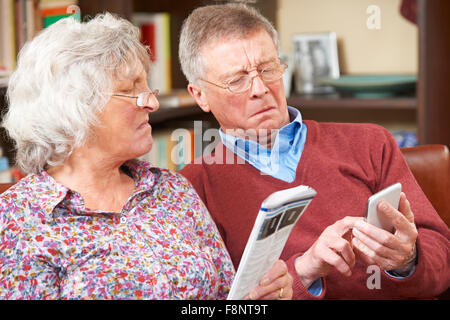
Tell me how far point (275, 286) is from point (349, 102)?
152cm

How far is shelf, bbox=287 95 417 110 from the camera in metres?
2.51

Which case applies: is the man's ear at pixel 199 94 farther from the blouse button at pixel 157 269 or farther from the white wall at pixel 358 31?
the white wall at pixel 358 31

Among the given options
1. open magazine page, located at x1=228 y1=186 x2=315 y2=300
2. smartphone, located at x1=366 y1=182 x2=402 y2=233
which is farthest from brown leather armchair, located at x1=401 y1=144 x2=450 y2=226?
open magazine page, located at x1=228 y1=186 x2=315 y2=300

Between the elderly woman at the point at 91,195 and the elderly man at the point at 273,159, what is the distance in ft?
0.65

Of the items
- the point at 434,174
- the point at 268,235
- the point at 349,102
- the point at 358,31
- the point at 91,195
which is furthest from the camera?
the point at 358,31

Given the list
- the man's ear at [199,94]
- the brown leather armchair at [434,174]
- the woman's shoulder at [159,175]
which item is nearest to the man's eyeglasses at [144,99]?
the woman's shoulder at [159,175]

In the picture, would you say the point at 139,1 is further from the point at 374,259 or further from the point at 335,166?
the point at 374,259

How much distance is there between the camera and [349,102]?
2.58 m

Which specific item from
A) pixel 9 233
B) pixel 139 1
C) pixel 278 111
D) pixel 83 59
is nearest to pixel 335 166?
pixel 278 111

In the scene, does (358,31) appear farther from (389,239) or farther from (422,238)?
(389,239)

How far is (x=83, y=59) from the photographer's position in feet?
4.07

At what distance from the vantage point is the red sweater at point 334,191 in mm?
1439

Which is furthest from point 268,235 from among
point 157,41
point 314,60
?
point 314,60

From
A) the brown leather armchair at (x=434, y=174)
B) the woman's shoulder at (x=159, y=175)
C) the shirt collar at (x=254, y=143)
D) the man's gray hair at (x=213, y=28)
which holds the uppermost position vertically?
the man's gray hair at (x=213, y=28)
